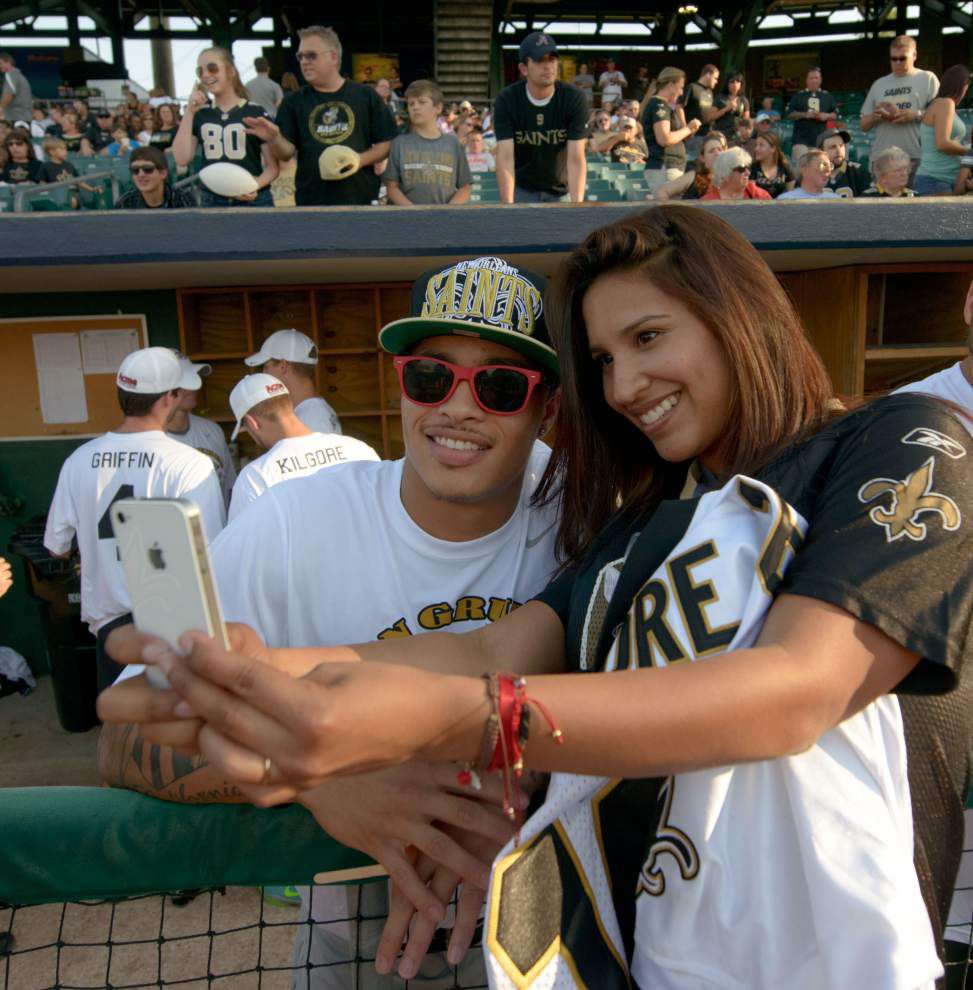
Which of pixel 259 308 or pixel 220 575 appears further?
pixel 259 308

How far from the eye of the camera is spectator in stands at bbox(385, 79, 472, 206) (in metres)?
6.32

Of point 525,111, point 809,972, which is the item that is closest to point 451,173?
point 525,111

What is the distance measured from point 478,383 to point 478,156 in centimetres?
1348

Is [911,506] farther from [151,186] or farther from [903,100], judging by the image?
[903,100]

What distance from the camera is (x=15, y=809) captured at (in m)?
1.35

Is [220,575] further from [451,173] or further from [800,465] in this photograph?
[451,173]

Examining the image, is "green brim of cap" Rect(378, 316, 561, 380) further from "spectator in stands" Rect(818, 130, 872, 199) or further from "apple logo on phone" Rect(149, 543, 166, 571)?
"spectator in stands" Rect(818, 130, 872, 199)

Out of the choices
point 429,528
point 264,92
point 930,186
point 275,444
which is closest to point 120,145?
point 264,92

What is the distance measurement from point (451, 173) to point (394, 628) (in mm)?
5432

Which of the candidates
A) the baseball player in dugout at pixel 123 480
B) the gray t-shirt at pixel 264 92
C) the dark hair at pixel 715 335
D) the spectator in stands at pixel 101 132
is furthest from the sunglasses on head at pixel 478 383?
the spectator in stands at pixel 101 132

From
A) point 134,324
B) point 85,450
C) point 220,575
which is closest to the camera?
point 220,575

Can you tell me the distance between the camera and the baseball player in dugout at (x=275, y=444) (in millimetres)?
4262

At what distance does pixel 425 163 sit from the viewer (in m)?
6.39

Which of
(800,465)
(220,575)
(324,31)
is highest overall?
(324,31)
